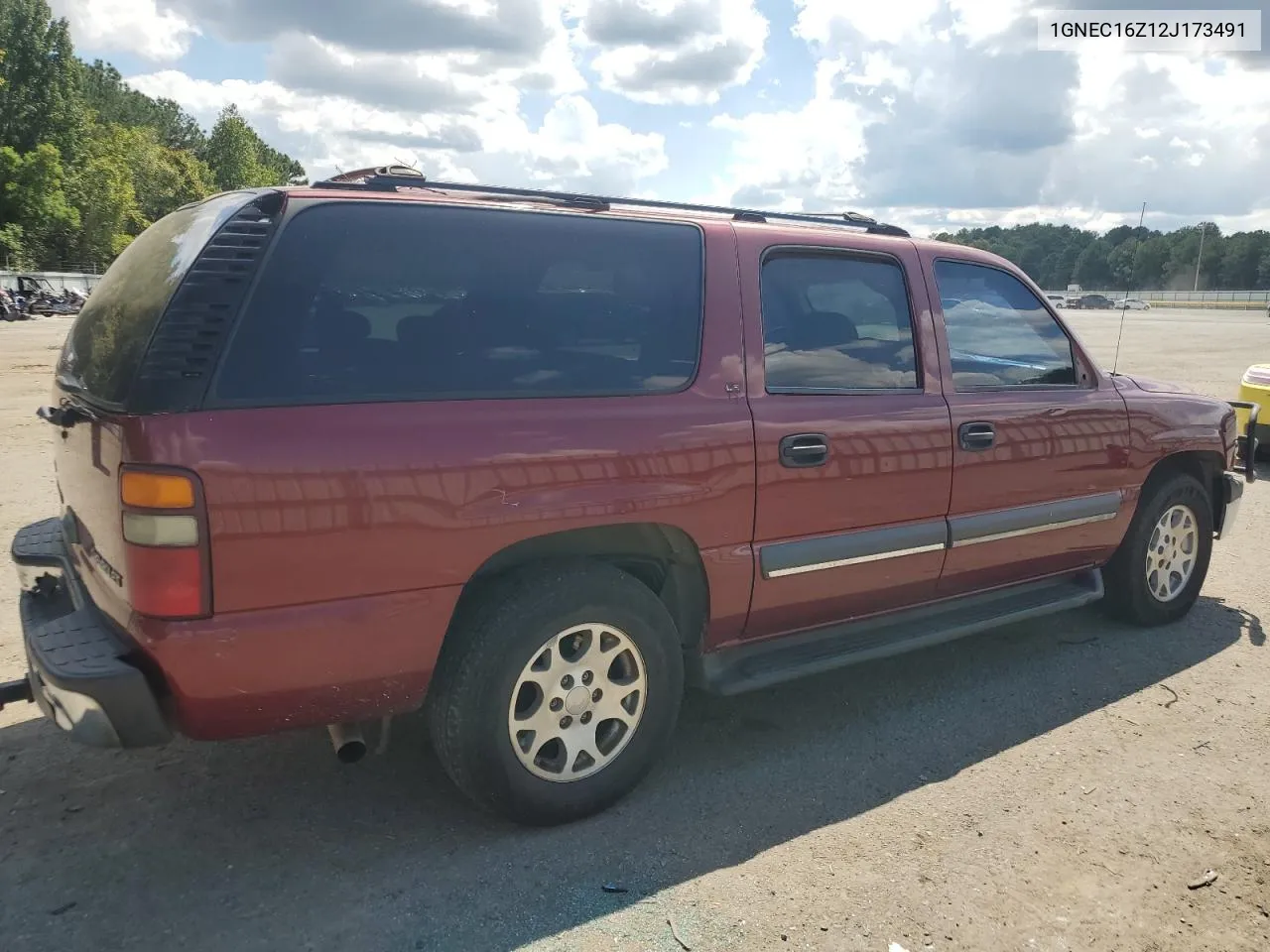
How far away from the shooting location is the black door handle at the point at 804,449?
10.8ft

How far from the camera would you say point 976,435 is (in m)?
3.85

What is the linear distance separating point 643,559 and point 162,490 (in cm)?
150

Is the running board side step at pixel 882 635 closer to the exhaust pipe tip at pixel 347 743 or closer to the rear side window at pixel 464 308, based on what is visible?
the rear side window at pixel 464 308

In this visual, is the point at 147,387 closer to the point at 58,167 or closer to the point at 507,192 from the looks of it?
the point at 507,192

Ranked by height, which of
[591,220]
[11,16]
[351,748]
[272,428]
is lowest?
[351,748]

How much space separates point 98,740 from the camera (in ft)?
8.01

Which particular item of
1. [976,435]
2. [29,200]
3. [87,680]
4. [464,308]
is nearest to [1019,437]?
[976,435]

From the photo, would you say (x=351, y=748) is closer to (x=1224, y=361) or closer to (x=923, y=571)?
(x=923, y=571)

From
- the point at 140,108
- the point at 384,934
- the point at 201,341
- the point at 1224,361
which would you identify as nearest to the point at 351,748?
the point at 384,934

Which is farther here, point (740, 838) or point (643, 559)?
point (643, 559)

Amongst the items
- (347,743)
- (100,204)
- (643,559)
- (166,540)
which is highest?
(100,204)

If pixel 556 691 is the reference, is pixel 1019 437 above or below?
above

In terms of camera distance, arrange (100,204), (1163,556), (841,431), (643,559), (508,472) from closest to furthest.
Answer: (508,472)
(643,559)
(841,431)
(1163,556)
(100,204)

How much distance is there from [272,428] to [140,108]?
122 meters
